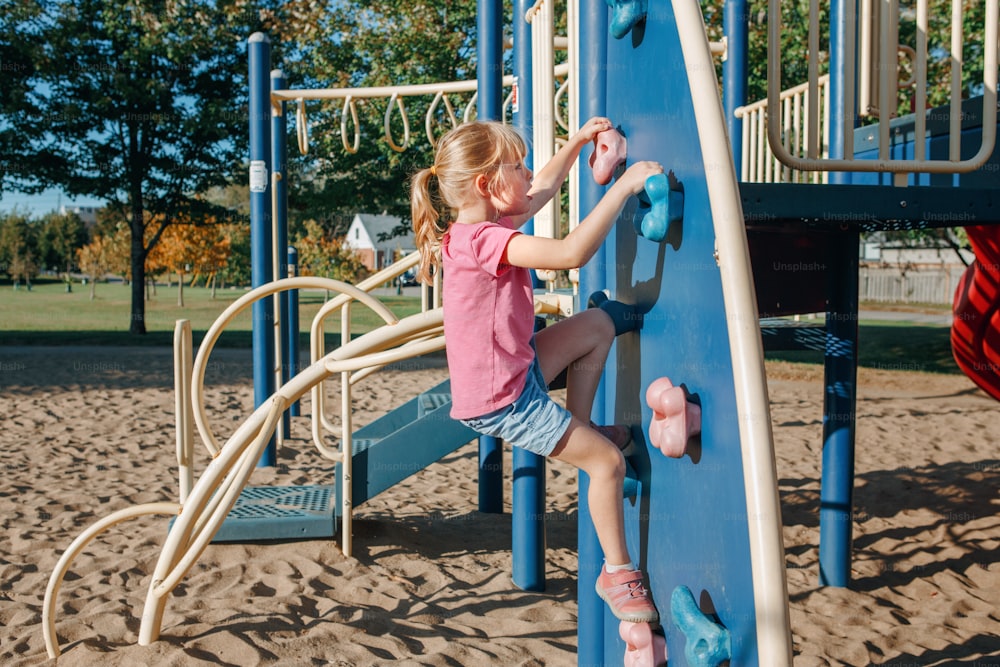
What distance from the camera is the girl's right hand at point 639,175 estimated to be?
64.7 inches

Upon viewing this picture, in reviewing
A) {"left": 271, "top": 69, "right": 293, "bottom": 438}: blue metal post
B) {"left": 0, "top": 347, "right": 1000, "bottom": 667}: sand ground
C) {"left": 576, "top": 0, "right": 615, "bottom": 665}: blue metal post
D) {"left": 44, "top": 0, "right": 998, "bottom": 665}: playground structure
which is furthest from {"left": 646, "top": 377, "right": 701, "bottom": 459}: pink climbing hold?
{"left": 271, "top": 69, "right": 293, "bottom": 438}: blue metal post

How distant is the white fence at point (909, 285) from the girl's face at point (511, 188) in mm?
29851

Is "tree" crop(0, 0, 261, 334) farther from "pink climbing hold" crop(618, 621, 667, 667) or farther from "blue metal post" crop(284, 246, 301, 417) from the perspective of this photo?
"pink climbing hold" crop(618, 621, 667, 667)

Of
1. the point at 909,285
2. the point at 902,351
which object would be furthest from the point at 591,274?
the point at 909,285

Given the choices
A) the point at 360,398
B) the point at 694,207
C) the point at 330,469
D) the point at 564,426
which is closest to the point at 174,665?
the point at 564,426

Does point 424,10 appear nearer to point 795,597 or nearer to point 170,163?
point 170,163

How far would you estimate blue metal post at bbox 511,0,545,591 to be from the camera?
12.3ft

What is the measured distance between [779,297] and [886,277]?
30.3m

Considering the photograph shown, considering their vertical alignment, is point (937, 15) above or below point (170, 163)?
above

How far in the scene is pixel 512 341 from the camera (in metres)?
1.87

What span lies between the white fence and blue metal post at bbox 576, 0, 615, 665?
29.6 m

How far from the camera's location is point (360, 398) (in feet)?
30.7

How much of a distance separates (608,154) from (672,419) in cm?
65

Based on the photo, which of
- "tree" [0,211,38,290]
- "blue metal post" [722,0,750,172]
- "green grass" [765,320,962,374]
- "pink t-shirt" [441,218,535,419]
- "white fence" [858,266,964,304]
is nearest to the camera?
"pink t-shirt" [441,218,535,419]
